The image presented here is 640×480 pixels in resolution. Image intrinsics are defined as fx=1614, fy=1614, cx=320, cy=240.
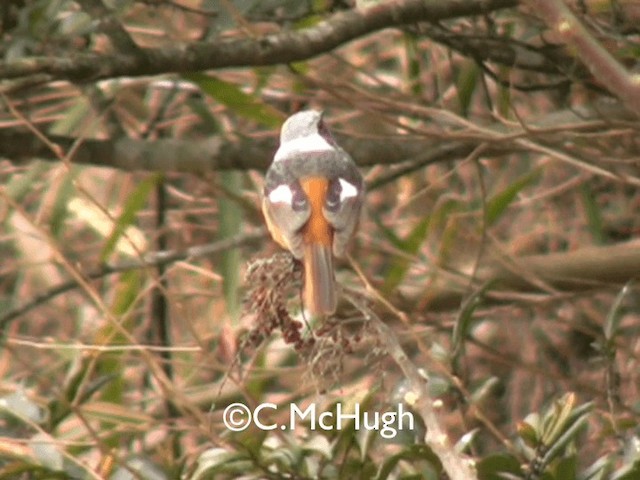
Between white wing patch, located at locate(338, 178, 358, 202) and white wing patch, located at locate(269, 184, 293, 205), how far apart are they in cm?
10

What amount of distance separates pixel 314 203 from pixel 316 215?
0.13 feet

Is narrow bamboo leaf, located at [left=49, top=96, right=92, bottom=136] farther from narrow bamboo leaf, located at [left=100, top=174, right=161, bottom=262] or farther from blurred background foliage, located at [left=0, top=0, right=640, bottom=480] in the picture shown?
narrow bamboo leaf, located at [left=100, top=174, right=161, bottom=262]

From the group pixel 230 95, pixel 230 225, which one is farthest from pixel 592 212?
pixel 230 95

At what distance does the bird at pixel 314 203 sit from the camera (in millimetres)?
2926

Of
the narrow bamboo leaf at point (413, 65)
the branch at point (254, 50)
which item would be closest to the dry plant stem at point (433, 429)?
the branch at point (254, 50)

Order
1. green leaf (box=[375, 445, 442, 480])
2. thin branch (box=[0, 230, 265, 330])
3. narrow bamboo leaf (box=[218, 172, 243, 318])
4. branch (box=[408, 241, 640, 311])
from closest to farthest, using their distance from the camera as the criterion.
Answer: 1. green leaf (box=[375, 445, 442, 480])
2. branch (box=[408, 241, 640, 311])
3. thin branch (box=[0, 230, 265, 330])
4. narrow bamboo leaf (box=[218, 172, 243, 318])

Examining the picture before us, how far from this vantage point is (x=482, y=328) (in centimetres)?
589

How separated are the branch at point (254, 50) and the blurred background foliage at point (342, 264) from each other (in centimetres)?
5

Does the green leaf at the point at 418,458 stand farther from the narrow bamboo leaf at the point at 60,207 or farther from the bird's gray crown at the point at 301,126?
the narrow bamboo leaf at the point at 60,207

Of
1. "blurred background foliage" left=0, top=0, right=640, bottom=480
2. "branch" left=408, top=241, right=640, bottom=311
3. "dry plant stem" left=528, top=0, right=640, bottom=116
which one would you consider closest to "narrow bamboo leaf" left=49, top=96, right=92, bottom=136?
"blurred background foliage" left=0, top=0, right=640, bottom=480

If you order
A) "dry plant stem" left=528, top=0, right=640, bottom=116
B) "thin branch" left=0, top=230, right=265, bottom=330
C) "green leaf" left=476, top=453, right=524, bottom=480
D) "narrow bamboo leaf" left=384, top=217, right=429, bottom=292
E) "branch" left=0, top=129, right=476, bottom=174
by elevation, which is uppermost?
"dry plant stem" left=528, top=0, right=640, bottom=116

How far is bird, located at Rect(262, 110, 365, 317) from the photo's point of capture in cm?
293

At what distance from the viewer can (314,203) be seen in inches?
119

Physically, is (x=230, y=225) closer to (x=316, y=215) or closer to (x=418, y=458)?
(x=316, y=215)
